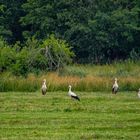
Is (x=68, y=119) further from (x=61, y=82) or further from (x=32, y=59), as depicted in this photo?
(x=32, y=59)

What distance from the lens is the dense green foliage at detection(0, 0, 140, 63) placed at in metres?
58.9

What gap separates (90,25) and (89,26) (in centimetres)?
24

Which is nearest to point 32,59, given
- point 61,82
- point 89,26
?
point 61,82

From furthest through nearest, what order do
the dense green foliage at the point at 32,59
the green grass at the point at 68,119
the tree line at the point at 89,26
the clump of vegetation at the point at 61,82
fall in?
the tree line at the point at 89,26 → the dense green foliage at the point at 32,59 → the clump of vegetation at the point at 61,82 → the green grass at the point at 68,119

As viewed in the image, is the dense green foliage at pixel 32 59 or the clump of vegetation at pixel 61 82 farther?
the dense green foliage at pixel 32 59

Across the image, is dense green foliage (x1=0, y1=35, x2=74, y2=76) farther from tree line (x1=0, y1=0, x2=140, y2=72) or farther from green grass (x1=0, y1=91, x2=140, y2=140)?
tree line (x1=0, y1=0, x2=140, y2=72)

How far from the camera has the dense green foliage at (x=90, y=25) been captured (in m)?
58.9

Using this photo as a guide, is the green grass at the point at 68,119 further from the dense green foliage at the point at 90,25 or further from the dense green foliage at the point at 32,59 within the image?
the dense green foliage at the point at 90,25

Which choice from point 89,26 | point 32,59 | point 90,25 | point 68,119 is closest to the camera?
point 68,119

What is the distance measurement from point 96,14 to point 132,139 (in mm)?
44603

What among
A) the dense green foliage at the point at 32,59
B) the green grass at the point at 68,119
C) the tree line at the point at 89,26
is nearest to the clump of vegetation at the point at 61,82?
the dense green foliage at the point at 32,59

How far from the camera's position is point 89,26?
194 feet

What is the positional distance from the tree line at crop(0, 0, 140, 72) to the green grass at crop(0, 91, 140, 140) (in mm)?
30556

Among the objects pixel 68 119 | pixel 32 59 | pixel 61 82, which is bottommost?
pixel 61 82
